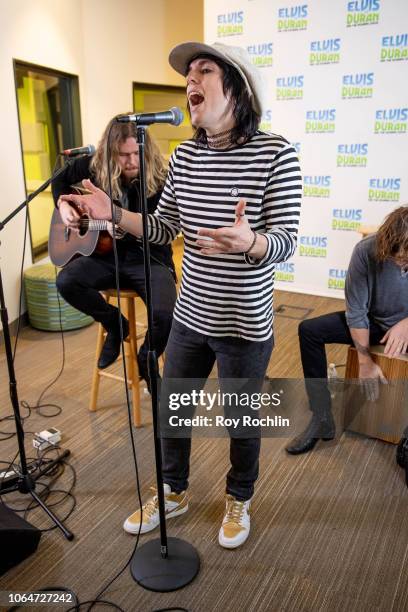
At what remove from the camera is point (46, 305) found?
3420 millimetres

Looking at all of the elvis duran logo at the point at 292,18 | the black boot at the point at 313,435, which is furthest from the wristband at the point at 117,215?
the elvis duran logo at the point at 292,18

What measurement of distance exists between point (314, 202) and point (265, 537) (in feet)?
10.3

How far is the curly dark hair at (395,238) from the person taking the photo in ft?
6.31

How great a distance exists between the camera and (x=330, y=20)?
383 cm

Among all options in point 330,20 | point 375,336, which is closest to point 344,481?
point 375,336

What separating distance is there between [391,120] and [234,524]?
10.7 feet

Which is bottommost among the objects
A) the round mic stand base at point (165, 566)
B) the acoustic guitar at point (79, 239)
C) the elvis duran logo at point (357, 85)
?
the round mic stand base at point (165, 566)

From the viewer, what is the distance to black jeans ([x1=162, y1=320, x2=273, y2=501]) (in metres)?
1.47

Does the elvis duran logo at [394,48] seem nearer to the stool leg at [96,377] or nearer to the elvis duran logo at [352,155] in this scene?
the elvis duran logo at [352,155]

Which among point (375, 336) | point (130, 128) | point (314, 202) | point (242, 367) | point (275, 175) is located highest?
point (130, 128)

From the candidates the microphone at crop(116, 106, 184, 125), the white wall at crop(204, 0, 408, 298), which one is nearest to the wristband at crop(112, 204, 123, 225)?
the microphone at crop(116, 106, 184, 125)

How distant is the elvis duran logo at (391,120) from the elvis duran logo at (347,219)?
62 centimetres

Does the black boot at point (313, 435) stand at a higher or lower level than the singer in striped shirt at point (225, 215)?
lower

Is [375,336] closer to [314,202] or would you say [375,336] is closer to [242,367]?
[242,367]
